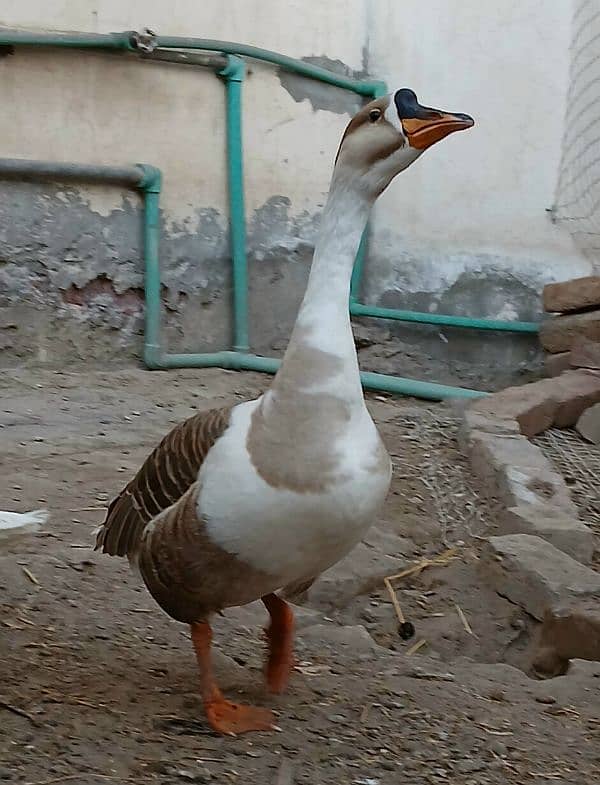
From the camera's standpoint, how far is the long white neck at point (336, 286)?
1.86 m

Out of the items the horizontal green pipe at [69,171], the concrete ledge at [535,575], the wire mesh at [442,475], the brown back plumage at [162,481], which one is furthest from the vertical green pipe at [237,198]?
the brown back plumage at [162,481]

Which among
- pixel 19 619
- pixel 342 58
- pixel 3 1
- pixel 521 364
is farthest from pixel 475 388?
pixel 19 619

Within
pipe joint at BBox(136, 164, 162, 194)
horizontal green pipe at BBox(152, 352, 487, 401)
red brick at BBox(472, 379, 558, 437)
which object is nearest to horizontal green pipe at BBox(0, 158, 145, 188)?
pipe joint at BBox(136, 164, 162, 194)

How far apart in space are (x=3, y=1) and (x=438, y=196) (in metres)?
2.59

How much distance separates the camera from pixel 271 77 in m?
5.76

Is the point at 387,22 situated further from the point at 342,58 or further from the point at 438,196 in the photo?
the point at 438,196

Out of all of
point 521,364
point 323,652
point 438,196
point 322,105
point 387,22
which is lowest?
point 323,652

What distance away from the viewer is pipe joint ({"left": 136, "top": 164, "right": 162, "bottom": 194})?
5.40 m

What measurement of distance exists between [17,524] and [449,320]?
408 cm

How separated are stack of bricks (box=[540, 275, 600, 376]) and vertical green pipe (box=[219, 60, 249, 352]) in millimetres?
1700

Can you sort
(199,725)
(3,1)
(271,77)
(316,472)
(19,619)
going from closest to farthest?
1. (316,472)
2. (199,725)
3. (19,619)
4. (3,1)
5. (271,77)

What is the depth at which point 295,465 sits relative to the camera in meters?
1.75

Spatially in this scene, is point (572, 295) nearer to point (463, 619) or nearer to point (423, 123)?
point (463, 619)

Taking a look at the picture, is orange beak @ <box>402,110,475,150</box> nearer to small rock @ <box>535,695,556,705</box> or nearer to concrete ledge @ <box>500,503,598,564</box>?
small rock @ <box>535,695,556,705</box>
